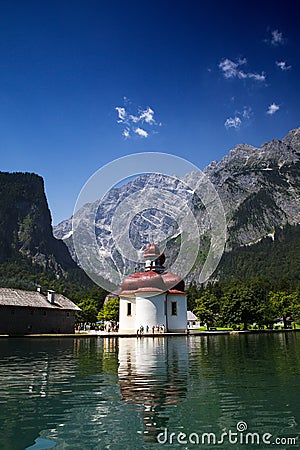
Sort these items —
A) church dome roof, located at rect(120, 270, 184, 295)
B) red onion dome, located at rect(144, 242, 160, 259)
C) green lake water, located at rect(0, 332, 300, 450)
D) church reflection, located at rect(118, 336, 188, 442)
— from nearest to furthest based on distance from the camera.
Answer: green lake water, located at rect(0, 332, 300, 450)
church reflection, located at rect(118, 336, 188, 442)
church dome roof, located at rect(120, 270, 184, 295)
red onion dome, located at rect(144, 242, 160, 259)

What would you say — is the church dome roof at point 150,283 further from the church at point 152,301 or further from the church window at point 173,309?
the church window at point 173,309

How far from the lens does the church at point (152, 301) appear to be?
6116 cm

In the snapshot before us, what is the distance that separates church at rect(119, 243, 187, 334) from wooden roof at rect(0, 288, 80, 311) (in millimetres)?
8404

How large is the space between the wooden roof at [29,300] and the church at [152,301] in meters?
8.40

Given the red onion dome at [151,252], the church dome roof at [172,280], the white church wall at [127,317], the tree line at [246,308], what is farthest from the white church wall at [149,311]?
the tree line at [246,308]

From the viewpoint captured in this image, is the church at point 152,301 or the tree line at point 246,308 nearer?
the church at point 152,301

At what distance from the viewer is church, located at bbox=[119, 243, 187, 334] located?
61156 millimetres

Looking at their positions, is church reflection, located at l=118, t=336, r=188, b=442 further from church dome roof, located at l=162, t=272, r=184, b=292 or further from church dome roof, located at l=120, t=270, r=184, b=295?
church dome roof, located at l=162, t=272, r=184, b=292

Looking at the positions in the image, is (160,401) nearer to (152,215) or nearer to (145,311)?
(152,215)

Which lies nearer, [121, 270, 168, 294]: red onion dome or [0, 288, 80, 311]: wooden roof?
[0, 288, 80, 311]: wooden roof

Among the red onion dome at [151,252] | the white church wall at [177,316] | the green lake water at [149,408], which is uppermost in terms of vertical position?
the red onion dome at [151,252]

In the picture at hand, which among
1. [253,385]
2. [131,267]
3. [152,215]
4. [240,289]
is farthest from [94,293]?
[253,385]

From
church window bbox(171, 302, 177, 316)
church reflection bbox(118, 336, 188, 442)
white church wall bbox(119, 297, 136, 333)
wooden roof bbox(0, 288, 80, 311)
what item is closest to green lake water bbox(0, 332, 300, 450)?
church reflection bbox(118, 336, 188, 442)

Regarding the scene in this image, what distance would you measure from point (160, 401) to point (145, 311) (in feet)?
163
